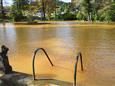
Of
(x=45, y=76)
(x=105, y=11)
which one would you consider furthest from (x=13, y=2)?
(x=45, y=76)

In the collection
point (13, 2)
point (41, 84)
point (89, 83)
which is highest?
point (13, 2)

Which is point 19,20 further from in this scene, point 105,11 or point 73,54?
point 73,54

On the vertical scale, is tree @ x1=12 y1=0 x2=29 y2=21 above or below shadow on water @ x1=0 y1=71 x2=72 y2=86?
above

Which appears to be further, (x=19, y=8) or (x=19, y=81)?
(x=19, y=8)

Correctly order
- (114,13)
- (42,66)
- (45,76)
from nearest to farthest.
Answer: (45,76) → (42,66) → (114,13)

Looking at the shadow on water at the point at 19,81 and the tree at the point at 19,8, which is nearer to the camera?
the shadow on water at the point at 19,81

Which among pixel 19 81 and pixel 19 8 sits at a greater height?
pixel 19 8

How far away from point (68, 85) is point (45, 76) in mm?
2334

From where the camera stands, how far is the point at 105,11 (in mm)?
30984

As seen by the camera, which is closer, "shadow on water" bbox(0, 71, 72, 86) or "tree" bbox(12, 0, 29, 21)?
"shadow on water" bbox(0, 71, 72, 86)

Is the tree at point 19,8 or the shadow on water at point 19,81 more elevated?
the tree at point 19,8

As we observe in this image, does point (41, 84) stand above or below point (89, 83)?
above

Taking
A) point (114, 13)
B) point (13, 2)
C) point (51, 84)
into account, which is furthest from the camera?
point (13, 2)

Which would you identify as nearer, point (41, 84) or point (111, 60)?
point (41, 84)
